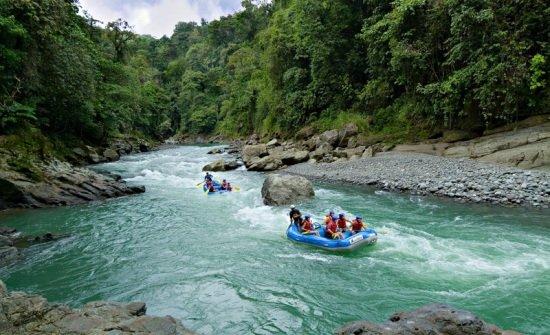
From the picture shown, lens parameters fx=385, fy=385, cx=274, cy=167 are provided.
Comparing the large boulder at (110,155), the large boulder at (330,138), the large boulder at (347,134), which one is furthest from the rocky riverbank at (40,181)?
the large boulder at (347,134)

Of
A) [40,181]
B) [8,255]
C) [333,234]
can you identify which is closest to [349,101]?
[333,234]

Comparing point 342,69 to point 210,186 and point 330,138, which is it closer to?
point 330,138

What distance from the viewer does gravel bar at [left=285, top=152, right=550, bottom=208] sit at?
13062mm

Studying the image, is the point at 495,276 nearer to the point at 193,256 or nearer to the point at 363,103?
the point at 193,256

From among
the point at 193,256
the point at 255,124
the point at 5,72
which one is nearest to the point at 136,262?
the point at 193,256

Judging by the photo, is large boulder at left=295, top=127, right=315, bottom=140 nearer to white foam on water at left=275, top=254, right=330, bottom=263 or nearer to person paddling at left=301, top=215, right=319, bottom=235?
person paddling at left=301, top=215, right=319, bottom=235

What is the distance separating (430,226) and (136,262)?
8.40 meters

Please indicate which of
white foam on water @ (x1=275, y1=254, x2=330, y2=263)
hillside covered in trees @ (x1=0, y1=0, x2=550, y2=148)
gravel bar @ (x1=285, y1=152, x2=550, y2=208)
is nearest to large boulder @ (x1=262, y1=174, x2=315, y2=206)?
gravel bar @ (x1=285, y1=152, x2=550, y2=208)

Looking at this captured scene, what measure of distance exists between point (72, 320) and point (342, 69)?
24.8 metres

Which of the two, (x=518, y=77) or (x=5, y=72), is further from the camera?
(x=5, y=72)

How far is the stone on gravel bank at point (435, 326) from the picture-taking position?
470 centimetres

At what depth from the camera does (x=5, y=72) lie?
712 inches

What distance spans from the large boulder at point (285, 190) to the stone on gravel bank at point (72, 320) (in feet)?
30.7

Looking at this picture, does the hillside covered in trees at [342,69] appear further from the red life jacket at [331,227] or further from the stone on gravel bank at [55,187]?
the red life jacket at [331,227]
